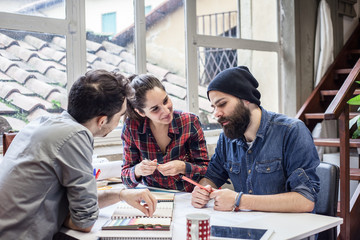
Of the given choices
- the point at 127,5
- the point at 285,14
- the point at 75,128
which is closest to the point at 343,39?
the point at 285,14

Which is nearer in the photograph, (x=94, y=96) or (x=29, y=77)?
(x=94, y=96)

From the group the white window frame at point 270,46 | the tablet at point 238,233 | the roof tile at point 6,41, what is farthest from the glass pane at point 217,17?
the tablet at point 238,233

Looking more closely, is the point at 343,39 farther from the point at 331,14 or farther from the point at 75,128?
the point at 75,128

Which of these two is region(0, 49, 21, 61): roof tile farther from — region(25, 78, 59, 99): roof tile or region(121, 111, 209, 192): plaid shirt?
region(121, 111, 209, 192): plaid shirt

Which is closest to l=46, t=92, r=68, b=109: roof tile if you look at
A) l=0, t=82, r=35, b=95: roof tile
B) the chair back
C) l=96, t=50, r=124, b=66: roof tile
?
l=0, t=82, r=35, b=95: roof tile

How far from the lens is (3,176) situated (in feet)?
4.15

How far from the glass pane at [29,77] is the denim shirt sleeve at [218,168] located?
1332 millimetres

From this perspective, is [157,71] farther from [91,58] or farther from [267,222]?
[267,222]

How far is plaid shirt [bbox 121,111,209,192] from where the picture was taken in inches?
83.7

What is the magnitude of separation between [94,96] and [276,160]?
834 millimetres

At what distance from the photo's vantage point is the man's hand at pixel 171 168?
6.20 feet

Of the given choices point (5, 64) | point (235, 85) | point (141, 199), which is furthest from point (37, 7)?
point (141, 199)

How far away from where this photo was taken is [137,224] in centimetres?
A: 132

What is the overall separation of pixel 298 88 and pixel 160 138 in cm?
244
